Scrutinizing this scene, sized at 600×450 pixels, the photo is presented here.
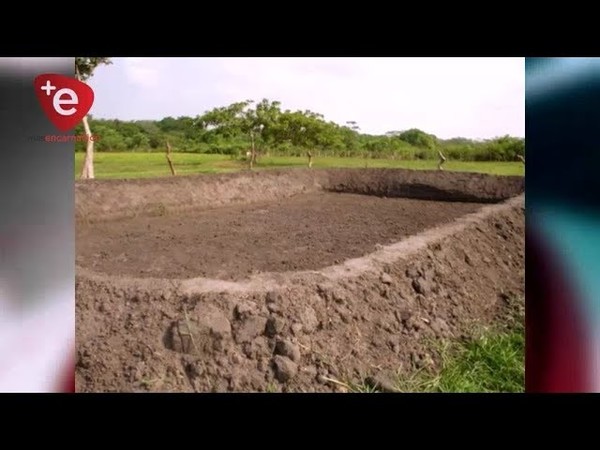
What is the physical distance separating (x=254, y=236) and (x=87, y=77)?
69.8 inches

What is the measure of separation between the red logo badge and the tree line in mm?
119

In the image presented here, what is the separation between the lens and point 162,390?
3.95 metres

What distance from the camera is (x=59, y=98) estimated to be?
13.1ft

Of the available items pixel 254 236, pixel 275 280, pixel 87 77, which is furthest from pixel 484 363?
pixel 87 77

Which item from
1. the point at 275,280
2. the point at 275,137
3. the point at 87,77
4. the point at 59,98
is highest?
the point at 87,77

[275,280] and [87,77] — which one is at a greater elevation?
[87,77]

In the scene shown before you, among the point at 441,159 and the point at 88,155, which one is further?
the point at 441,159

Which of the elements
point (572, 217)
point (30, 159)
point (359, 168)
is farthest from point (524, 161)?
point (30, 159)

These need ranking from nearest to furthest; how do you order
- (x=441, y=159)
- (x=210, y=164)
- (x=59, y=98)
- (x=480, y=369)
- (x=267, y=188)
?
(x=59, y=98) → (x=480, y=369) → (x=441, y=159) → (x=210, y=164) → (x=267, y=188)

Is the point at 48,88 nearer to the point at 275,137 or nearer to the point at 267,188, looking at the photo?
the point at 275,137

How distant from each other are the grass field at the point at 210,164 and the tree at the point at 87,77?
0.12 ft

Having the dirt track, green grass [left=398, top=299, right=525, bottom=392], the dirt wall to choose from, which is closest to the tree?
the dirt track

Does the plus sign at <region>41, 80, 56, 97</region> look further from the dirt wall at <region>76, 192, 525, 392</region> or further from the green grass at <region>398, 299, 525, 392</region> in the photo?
the green grass at <region>398, 299, 525, 392</region>

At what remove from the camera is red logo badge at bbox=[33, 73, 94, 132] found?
4000 mm
